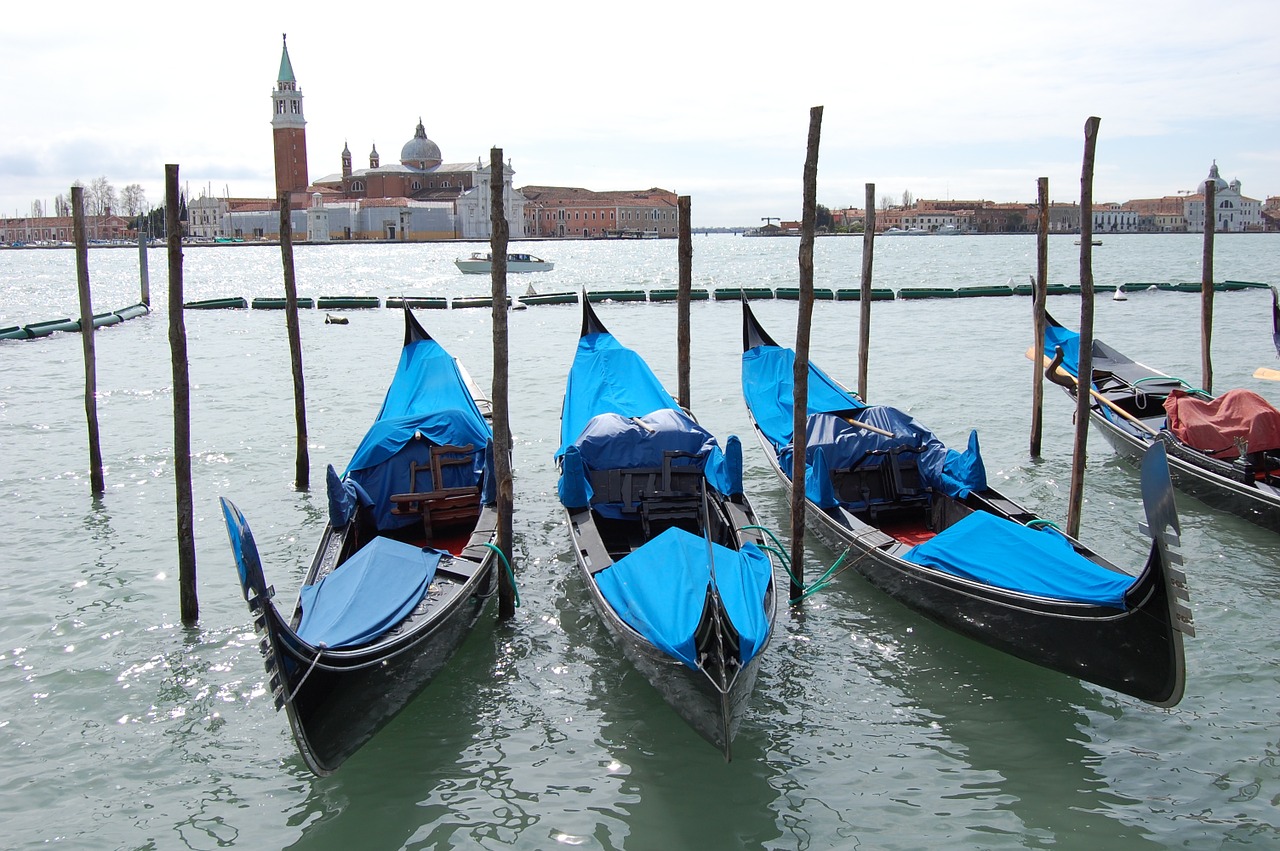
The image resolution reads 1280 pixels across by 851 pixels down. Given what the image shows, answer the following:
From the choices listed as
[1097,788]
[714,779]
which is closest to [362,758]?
[714,779]

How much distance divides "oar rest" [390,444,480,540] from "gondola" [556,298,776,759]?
24.0 inches

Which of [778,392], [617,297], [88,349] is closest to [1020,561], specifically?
[778,392]

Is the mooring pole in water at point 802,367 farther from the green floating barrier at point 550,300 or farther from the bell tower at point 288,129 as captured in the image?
the bell tower at point 288,129

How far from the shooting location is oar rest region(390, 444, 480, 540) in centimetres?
580

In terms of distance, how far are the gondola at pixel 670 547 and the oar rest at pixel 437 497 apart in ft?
2.00

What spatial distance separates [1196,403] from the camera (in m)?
7.04

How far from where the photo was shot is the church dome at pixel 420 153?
84.9 meters

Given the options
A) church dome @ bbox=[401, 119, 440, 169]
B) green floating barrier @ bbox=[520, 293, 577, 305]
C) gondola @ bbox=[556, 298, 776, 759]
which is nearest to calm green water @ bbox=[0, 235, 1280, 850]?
gondola @ bbox=[556, 298, 776, 759]

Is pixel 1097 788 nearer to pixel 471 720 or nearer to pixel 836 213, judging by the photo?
pixel 471 720

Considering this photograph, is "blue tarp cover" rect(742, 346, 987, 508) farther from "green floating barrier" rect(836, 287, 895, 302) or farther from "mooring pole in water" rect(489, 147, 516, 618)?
"green floating barrier" rect(836, 287, 895, 302)

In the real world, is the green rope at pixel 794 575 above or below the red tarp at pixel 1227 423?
below

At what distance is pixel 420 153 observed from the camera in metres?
84.9

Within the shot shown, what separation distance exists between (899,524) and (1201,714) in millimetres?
2143

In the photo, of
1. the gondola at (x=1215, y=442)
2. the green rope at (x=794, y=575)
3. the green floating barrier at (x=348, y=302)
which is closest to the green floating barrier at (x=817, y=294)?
the green floating barrier at (x=348, y=302)
